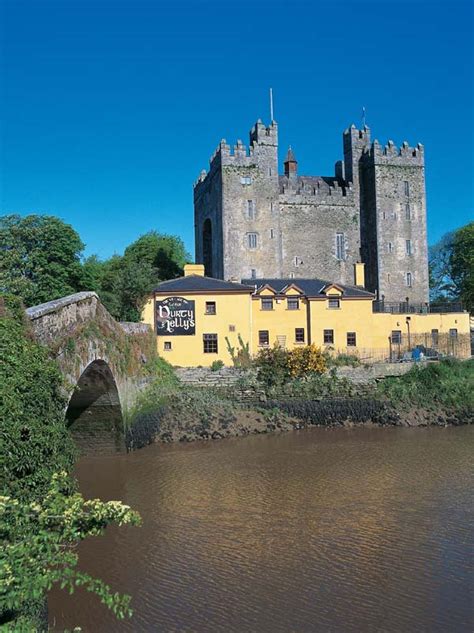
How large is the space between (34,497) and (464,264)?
193 ft

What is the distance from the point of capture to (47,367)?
10.9 m

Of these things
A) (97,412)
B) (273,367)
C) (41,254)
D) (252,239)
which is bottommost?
(97,412)

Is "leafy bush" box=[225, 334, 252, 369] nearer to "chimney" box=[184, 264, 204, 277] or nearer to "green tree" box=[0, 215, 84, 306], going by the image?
"chimney" box=[184, 264, 204, 277]

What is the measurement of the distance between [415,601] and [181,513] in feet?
22.9

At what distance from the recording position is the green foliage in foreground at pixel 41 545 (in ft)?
18.4

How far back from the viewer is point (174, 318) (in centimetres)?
3472

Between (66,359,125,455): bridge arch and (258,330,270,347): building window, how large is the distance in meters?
14.9

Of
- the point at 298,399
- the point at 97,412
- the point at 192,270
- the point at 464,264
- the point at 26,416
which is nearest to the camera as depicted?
the point at 26,416

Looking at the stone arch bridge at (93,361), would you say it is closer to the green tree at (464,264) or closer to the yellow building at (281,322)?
the yellow building at (281,322)

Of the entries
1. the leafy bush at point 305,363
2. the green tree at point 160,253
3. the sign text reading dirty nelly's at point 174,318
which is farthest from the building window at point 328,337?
the green tree at point 160,253

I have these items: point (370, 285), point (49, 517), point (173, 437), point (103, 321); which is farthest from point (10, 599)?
point (370, 285)

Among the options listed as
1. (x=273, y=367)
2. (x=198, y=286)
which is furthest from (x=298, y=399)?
(x=198, y=286)

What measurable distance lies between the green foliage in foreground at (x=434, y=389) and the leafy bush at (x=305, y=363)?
Answer: 3.41 metres

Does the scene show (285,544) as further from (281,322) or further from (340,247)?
(340,247)
